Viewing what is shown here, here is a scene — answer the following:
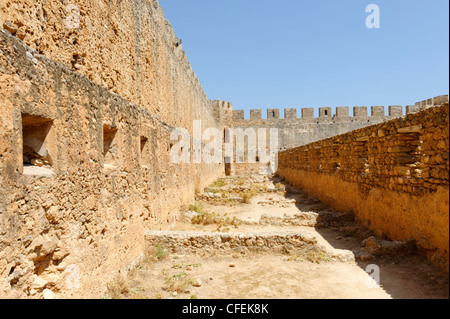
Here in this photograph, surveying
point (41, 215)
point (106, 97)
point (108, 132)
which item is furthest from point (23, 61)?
point (108, 132)

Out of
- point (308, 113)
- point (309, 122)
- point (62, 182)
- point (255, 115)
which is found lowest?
point (62, 182)

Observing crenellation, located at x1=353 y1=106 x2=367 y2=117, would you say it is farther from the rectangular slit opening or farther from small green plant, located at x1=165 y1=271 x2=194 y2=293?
small green plant, located at x1=165 y1=271 x2=194 y2=293

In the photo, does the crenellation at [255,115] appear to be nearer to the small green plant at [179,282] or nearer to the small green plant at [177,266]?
the small green plant at [177,266]

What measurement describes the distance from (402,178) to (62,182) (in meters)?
4.93

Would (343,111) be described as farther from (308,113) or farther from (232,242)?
(232,242)

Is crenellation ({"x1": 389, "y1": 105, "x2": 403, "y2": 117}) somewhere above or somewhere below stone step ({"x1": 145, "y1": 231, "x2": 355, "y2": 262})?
above

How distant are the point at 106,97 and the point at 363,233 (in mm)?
5278

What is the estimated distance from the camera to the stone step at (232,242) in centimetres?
533

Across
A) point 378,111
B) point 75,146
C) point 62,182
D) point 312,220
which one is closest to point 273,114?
point 378,111

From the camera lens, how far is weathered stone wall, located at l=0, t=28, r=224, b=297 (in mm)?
2375

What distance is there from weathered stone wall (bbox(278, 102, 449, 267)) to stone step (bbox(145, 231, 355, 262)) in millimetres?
1522

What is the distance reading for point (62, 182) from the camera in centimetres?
306

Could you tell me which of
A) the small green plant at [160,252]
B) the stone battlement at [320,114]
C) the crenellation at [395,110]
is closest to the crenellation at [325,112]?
the stone battlement at [320,114]

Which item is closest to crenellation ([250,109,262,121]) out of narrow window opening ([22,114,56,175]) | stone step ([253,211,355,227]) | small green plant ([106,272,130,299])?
stone step ([253,211,355,227])
